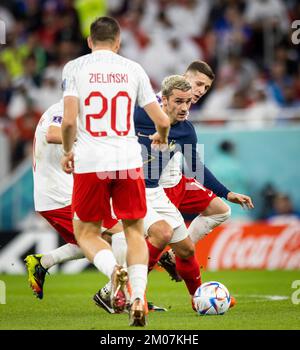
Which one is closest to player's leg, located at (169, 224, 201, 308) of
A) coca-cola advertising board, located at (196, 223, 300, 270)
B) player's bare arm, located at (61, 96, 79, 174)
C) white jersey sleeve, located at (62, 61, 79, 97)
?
player's bare arm, located at (61, 96, 79, 174)

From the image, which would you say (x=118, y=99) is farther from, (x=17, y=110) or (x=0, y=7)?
(x=0, y=7)

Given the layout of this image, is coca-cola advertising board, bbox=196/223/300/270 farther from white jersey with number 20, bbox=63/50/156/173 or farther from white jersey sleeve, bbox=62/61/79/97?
white jersey sleeve, bbox=62/61/79/97

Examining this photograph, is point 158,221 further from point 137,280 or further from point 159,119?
point 159,119

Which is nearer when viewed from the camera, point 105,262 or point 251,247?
point 105,262

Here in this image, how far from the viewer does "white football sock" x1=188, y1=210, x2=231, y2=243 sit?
10.6m

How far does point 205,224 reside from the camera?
34.8 ft

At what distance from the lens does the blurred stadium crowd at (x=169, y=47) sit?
59.0 feet

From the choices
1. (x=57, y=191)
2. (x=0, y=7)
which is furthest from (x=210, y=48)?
(x=57, y=191)

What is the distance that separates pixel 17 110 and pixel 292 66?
16.4 ft

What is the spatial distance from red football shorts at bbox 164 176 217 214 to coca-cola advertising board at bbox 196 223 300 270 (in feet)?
16.2

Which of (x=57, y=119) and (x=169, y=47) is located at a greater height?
(x=169, y=47)

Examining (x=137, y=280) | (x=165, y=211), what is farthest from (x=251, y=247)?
(x=137, y=280)

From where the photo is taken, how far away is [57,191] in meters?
10.7

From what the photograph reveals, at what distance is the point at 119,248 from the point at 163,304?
113 centimetres
